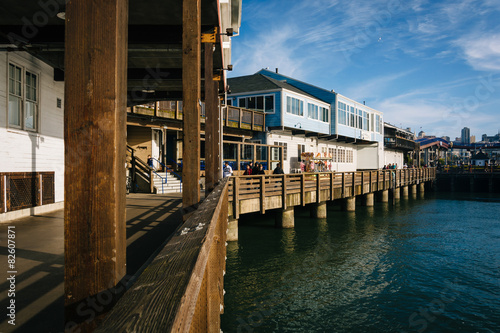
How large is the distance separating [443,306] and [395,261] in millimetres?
3440

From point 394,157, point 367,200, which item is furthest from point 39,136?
point 394,157

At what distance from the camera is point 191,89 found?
5.18 meters

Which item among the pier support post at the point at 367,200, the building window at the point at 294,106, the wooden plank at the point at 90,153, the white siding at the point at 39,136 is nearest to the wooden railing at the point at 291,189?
the pier support post at the point at 367,200

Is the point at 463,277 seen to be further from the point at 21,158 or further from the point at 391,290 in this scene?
the point at 21,158

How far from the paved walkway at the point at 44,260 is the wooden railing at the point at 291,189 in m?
4.12

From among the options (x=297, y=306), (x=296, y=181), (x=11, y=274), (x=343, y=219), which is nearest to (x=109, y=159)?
(x=11, y=274)

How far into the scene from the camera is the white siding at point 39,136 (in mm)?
8070

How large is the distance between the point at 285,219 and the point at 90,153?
49.8 feet

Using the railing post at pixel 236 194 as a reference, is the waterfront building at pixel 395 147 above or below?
above

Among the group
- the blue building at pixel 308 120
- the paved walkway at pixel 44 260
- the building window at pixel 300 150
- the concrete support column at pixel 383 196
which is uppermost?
the blue building at pixel 308 120

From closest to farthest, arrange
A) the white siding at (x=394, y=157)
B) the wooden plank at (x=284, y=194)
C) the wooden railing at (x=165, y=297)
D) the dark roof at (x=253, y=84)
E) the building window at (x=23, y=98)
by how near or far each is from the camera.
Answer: the wooden railing at (x=165, y=297) < the building window at (x=23, y=98) < the wooden plank at (x=284, y=194) < the dark roof at (x=253, y=84) < the white siding at (x=394, y=157)

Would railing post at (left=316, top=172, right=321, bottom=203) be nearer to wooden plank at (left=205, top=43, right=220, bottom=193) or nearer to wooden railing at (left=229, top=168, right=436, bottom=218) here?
wooden railing at (left=229, top=168, right=436, bottom=218)

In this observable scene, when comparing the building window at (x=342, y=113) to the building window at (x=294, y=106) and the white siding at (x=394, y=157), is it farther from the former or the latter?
the white siding at (x=394, y=157)

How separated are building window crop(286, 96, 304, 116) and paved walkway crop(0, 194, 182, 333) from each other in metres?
19.0
